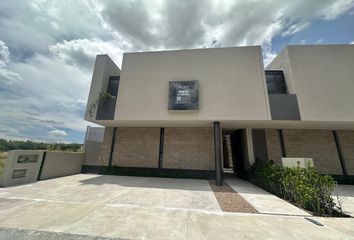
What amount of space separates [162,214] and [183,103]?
554cm

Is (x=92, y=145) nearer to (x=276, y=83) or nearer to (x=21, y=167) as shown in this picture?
(x=21, y=167)

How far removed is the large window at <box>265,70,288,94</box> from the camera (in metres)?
9.35

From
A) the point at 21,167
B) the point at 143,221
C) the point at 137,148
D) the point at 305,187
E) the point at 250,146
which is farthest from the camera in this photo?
the point at 137,148

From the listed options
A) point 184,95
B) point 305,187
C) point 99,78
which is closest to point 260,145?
point 305,187

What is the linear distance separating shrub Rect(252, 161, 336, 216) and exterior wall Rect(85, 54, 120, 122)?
387 inches

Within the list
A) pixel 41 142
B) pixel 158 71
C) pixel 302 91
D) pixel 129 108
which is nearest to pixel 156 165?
pixel 129 108

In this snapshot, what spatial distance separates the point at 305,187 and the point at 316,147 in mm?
7507

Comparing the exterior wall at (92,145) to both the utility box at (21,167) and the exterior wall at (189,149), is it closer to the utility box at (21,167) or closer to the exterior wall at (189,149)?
the utility box at (21,167)

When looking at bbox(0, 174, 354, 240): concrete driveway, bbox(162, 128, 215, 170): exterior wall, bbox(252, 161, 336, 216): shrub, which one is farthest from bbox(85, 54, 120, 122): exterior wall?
bbox(252, 161, 336, 216): shrub

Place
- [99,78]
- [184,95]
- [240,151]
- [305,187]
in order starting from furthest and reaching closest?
[240,151] < [99,78] < [184,95] < [305,187]

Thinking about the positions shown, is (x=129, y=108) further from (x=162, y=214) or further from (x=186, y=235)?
(x=186, y=235)

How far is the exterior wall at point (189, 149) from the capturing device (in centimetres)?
1033

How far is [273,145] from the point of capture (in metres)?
10.4

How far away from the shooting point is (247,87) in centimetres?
828
